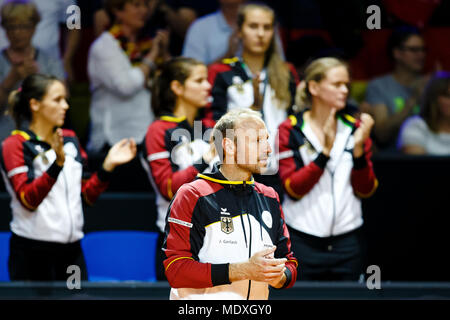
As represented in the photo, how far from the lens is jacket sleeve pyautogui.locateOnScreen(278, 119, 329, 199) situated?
3.57 metres

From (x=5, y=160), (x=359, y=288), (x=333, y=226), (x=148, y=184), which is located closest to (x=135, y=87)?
(x=148, y=184)

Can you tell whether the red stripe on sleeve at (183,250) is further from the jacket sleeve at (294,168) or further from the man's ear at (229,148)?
the jacket sleeve at (294,168)

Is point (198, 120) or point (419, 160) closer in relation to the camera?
point (198, 120)

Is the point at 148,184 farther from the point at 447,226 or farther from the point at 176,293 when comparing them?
the point at 176,293

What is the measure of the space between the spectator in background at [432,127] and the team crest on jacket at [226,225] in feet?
8.63

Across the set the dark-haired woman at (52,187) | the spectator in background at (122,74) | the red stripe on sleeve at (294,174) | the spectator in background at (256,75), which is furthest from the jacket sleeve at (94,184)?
the spectator in background at (122,74)

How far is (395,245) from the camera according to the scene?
4.69 meters

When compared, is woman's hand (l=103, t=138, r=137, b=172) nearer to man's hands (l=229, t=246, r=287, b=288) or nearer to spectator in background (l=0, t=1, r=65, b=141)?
spectator in background (l=0, t=1, r=65, b=141)

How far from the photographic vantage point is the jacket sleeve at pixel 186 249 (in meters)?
2.41

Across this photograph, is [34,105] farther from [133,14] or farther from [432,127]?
[432,127]

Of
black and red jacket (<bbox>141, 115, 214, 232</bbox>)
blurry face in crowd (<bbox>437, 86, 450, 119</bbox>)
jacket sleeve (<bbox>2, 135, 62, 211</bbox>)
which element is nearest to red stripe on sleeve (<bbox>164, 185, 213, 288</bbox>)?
black and red jacket (<bbox>141, 115, 214, 232</bbox>)

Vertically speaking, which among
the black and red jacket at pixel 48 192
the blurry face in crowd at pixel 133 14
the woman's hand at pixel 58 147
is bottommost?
the black and red jacket at pixel 48 192

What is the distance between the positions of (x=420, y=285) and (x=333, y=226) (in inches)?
34.8

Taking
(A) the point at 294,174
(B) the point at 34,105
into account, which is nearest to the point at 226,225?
(A) the point at 294,174
